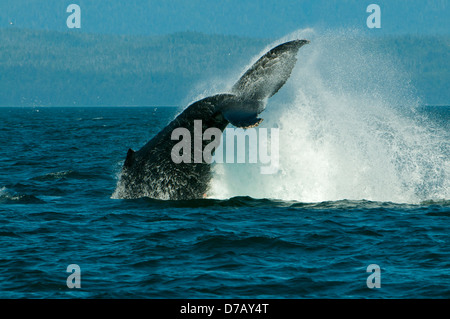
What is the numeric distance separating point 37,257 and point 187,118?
381 centimetres

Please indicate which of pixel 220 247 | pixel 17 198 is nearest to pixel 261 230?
pixel 220 247

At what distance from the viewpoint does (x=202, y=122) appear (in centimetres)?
1305

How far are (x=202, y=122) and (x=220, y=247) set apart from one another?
95.8 inches

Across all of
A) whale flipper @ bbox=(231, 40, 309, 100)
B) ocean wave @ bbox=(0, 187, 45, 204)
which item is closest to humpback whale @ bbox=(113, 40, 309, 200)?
whale flipper @ bbox=(231, 40, 309, 100)

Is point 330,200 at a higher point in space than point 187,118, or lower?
lower

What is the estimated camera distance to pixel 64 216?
1517 centimetres

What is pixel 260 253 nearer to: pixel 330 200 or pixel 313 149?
pixel 330 200

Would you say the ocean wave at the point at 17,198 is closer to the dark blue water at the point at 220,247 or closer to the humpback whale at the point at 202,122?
the dark blue water at the point at 220,247

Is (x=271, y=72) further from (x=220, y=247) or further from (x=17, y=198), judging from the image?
(x=17, y=198)

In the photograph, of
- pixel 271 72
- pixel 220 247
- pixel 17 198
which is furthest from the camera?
pixel 17 198
